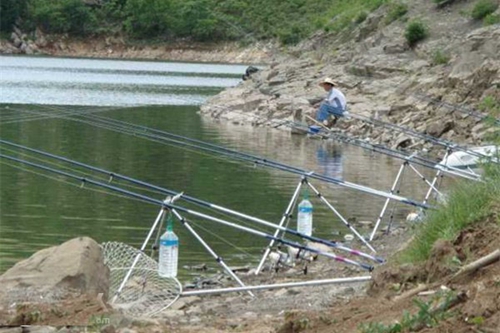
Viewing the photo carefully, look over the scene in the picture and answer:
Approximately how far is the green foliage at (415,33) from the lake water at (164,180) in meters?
8.35

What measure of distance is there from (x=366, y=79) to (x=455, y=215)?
3552 centimetres

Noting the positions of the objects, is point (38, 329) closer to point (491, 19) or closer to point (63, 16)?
point (491, 19)

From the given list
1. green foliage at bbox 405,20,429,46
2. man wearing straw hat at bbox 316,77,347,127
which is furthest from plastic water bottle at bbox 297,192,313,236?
green foliage at bbox 405,20,429,46

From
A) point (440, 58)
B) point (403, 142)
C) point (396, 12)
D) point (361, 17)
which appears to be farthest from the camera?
point (361, 17)

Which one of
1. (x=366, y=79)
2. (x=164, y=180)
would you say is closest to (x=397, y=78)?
(x=366, y=79)

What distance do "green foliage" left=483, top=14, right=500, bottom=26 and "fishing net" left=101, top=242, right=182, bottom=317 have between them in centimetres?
3331

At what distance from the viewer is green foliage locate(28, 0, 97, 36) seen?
5221 inches

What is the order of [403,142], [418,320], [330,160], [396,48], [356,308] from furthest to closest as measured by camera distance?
[396,48] < [403,142] < [330,160] < [356,308] < [418,320]

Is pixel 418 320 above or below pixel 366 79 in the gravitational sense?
above

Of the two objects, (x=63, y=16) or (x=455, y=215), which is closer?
(x=455, y=215)

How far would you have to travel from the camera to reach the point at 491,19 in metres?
45.3

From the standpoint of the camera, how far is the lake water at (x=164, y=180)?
17953 millimetres

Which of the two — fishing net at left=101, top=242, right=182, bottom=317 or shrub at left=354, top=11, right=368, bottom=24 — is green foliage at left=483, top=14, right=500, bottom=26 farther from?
fishing net at left=101, top=242, right=182, bottom=317

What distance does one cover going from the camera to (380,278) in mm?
9758
